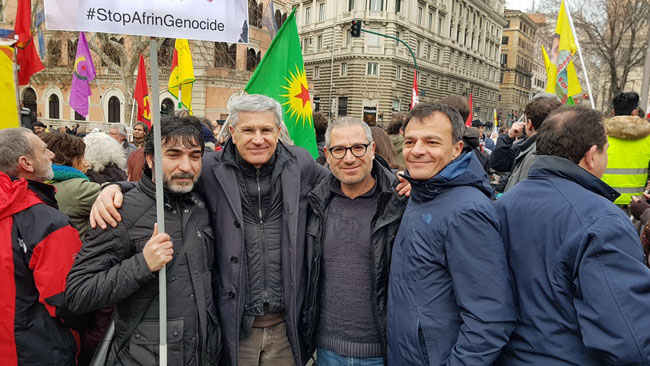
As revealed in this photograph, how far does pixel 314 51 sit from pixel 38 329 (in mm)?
46669

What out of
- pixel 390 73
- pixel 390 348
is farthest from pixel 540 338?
pixel 390 73

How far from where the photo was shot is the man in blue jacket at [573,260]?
146cm

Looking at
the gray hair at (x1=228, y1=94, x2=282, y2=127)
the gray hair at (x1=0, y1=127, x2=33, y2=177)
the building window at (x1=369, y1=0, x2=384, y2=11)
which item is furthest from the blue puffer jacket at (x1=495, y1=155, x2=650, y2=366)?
the building window at (x1=369, y1=0, x2=384, y2=11)

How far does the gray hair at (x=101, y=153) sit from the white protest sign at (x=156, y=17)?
313 centimetres

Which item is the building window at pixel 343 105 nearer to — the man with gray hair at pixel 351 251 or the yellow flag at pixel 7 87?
the yellow flag at pixel 7 87

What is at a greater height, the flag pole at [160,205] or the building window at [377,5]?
the building window at [377,5]

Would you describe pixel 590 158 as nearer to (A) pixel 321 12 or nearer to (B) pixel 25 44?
(B) pixel 25 44

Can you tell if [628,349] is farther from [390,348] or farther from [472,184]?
[390,348]

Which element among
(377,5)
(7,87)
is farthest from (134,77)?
(7,87)

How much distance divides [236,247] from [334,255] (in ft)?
1.80

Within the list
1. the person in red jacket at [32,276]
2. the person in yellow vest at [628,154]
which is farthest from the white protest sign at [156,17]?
the person in yellow vest at [628,154]

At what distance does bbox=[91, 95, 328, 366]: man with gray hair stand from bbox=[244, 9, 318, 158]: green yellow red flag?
87.6 inches

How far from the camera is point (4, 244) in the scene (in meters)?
2.21

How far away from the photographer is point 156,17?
5.79 ft
